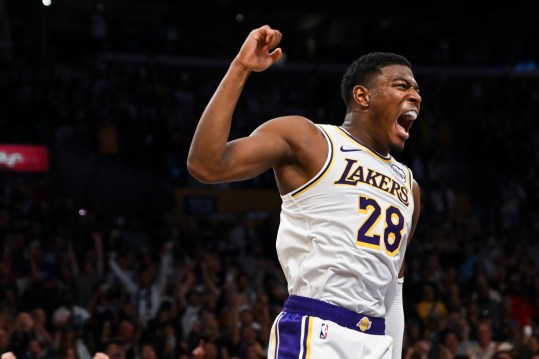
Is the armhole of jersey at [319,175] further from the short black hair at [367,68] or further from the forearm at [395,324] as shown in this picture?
the forearm at [395,324]

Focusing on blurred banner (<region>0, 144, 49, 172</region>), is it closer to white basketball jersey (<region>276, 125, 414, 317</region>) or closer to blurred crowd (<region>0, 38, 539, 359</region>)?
blurred crowd (<region>0, 38, 539, 359</region>)

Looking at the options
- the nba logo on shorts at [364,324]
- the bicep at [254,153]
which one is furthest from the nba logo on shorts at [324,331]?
the bicep at [254,153]

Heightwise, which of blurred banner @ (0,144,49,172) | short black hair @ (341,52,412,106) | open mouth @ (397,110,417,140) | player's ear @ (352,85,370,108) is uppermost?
blurred banner @ (0,144,49,172)

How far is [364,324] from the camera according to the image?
13.0ft

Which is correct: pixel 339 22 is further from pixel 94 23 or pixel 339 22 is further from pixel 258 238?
pixel 258 238

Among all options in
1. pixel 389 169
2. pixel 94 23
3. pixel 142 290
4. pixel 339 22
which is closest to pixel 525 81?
pixel 339 22

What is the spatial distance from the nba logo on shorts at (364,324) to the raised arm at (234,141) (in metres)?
0.74

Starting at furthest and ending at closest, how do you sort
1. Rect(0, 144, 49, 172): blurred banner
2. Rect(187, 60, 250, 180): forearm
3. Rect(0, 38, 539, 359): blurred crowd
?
Rect(0, 144, 49, 172): blurred banner < Rect(0, 38, 539, 359): blurred crowd < Rect(187, 60, 250, 180): forearm

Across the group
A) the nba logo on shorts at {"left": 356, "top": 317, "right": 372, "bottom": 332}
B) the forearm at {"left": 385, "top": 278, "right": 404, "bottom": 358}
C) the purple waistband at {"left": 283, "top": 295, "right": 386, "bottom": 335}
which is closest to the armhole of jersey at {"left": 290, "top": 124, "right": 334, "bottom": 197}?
the purple waistband at {"left": 283, "top": 295, "right": 386, "bottom": 335}

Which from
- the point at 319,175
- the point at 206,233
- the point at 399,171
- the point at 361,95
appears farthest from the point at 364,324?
the point at 206,233

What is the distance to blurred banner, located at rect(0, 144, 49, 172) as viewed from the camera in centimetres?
1695

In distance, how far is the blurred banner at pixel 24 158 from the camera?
1695cm

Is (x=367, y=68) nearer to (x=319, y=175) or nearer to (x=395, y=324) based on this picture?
(x=319, y=175)

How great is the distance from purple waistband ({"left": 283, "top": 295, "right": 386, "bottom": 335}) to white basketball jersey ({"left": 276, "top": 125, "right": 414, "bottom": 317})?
0.8 inches
